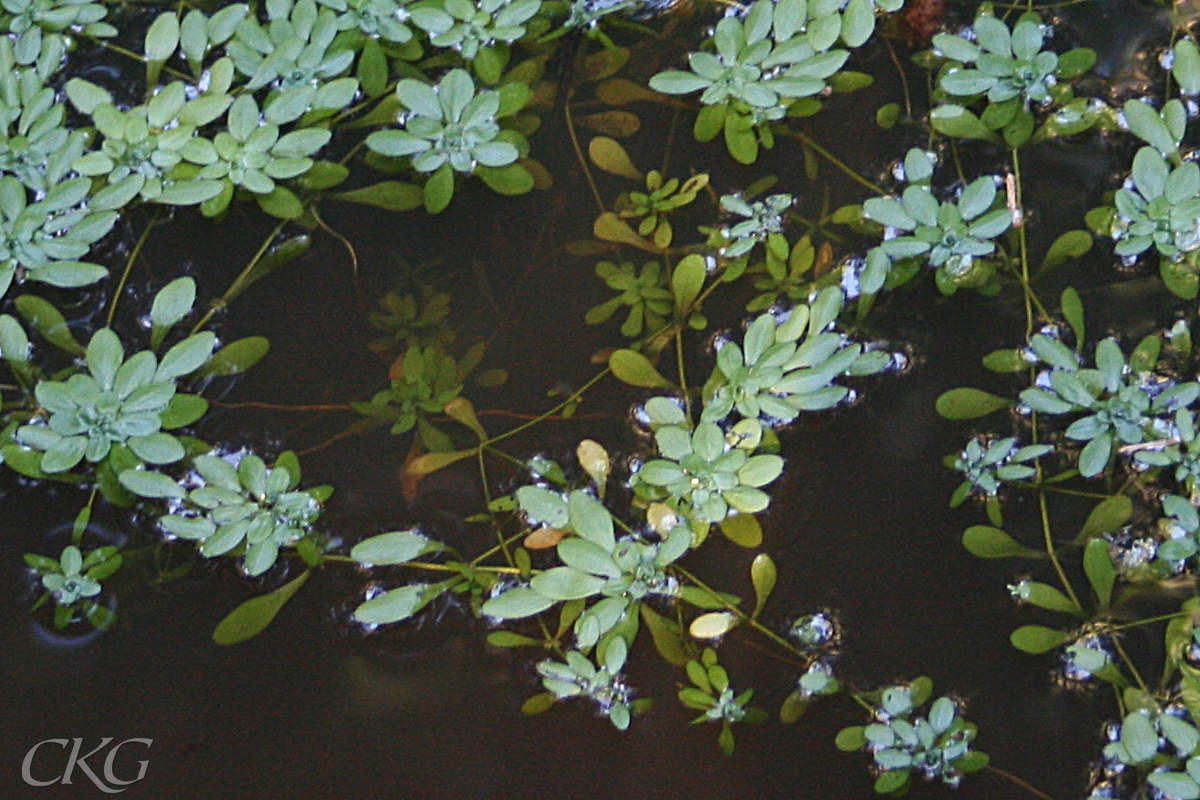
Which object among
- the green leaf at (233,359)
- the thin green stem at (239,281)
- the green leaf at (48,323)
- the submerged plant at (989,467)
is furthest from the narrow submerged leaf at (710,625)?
the green leaf at (48,323)

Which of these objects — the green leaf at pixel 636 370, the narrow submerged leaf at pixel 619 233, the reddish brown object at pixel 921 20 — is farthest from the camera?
the reddish brown object at pixel 921 20

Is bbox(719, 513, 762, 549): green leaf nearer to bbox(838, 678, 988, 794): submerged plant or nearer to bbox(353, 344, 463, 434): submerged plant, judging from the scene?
bbox(838, 678, 988, 794): submerged plant

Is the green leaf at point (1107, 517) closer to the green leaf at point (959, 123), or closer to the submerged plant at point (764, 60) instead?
the green leaf at point (959, 123)

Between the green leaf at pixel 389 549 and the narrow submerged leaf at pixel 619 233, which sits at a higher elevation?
the narrow submerged leaf at pixel 619 233

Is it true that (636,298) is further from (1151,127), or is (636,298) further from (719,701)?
(1151,127)

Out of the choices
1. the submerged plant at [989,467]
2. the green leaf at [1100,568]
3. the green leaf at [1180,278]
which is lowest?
the green leaf at [1100,568]

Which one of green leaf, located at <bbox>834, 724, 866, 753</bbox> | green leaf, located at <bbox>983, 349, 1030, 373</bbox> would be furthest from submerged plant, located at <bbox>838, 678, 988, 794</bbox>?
green leaf, located at <bbox>983, 349, 1030, 373</bbox>

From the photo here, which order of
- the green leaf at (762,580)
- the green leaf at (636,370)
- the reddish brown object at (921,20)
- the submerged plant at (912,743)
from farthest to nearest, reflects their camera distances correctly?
the reddish brown object at (921,20) < the green leaf at (636,370) < the green leaf at (762,580) < the submerged plant at (912,743)

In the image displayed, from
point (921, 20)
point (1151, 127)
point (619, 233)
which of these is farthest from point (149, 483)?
point (1151, 127)
